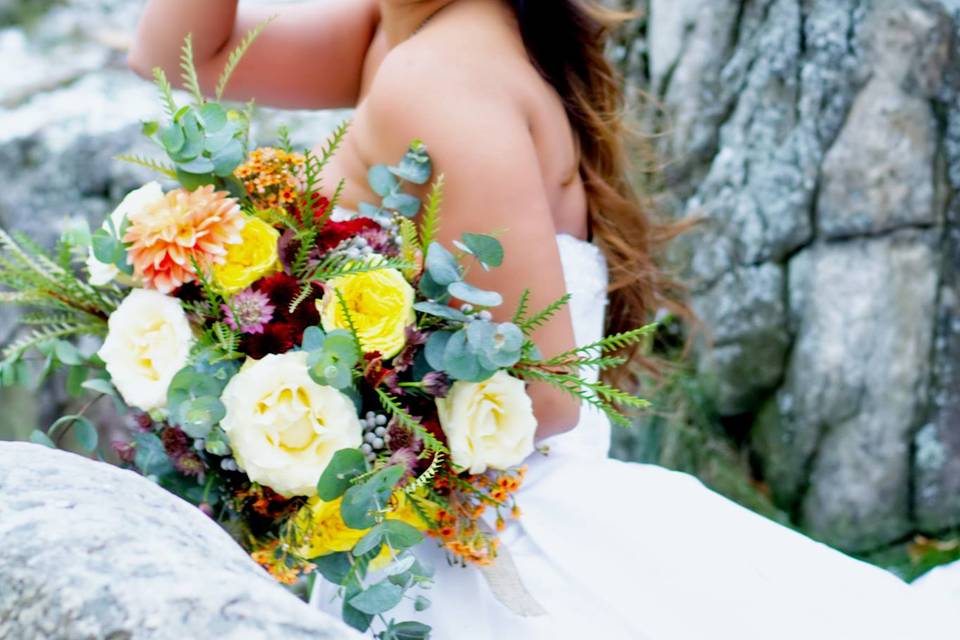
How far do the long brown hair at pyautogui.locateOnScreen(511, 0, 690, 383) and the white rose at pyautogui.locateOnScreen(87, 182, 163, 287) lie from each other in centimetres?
67

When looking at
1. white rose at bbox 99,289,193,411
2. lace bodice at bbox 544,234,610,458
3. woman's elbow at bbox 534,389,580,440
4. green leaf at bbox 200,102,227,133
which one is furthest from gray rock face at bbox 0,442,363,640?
lace bodice at bbox 544,234,610,458

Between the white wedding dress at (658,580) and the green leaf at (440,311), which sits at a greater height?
the green leaf at (440,311)

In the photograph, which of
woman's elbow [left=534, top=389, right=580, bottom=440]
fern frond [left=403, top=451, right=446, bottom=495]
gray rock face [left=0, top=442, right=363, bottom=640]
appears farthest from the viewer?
woman's elbow [left=534, top=389, right=580, bottom=440]

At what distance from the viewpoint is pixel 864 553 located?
3080 mm

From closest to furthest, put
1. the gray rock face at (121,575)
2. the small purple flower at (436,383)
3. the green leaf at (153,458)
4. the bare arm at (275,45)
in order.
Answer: the gray rock face at (121,575) < the small purple flower at (436,383) < the green leaf at (153,458) < the bare arm at (275,45)

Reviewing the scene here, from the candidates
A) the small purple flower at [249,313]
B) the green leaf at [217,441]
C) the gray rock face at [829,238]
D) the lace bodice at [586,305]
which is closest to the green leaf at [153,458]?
the green leaf at [217,441]

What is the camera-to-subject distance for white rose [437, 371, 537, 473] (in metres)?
1.33

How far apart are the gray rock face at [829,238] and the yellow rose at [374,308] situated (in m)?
1.93

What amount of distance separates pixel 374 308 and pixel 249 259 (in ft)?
0.60

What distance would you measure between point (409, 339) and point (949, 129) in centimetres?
202

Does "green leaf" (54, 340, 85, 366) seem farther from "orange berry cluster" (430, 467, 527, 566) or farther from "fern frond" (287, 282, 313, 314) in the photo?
"orange berry cluster" (430, 467, 527, 566)

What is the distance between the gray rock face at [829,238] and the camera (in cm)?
280

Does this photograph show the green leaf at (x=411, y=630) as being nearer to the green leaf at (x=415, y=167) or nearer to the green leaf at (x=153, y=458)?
the green leaf at (x=153, y=458)

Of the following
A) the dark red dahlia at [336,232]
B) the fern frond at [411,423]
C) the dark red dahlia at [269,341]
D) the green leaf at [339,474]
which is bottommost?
the green leaf at [339,474]
